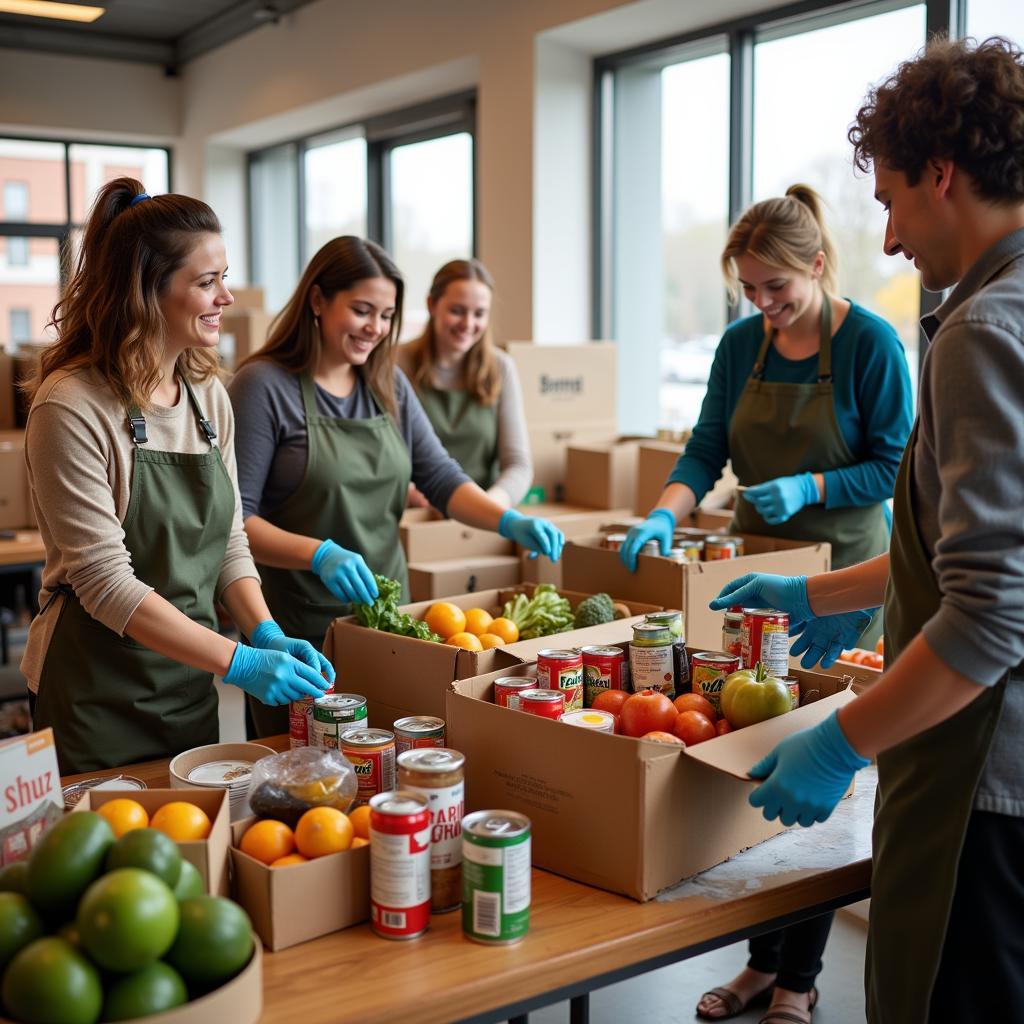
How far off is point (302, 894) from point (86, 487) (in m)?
0.86

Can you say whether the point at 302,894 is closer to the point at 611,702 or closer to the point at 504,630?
the point at 611,702

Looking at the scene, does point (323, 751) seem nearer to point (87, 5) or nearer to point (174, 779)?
point (174, 779)

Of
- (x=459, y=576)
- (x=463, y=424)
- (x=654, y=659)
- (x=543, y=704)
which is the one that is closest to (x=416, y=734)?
(x=543, y=704)

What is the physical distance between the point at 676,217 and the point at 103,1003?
4.73 meters

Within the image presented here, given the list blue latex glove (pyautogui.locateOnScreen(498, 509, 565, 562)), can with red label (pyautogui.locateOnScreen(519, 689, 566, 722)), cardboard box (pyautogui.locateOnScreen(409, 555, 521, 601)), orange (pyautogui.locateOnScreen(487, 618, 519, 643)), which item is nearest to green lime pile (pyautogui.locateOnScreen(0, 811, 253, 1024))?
can with red label (pyautogui.locateOnScreen(519, 689, 566, 722))

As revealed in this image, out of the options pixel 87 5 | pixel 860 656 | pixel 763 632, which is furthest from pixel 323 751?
pixel 87 5

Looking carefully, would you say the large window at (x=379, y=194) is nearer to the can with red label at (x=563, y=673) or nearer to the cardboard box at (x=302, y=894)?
the can with red label at (x=563, y=673)

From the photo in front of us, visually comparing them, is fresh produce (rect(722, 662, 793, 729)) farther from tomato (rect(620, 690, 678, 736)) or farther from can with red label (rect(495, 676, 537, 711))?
can with red label (rect(495, 676, 537, 711))

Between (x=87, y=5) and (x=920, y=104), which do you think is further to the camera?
(x=87, y=5)

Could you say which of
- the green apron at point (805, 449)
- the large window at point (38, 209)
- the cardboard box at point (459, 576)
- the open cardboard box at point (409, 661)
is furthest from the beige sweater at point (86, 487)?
the large window at point (38, 209)

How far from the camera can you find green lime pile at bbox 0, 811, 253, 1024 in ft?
3.41

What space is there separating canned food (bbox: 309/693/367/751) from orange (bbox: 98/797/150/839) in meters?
0.34

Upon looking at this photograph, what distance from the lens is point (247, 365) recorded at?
266cm

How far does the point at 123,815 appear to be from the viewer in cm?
135
